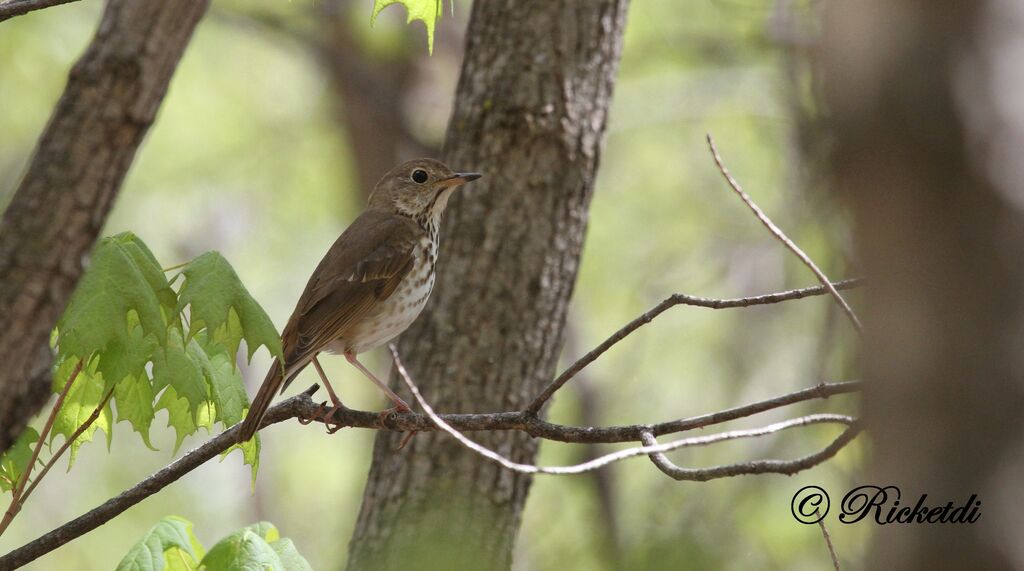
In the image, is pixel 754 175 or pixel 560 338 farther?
pixel 754 175

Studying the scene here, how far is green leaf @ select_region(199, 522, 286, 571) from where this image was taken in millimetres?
3465

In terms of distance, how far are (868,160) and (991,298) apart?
0.24 metres

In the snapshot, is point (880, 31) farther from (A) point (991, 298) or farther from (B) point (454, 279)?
(B) point (454, 279)

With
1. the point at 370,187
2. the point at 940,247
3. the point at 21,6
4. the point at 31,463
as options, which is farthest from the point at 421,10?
the point at 370,187

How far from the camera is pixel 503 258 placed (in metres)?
5.46

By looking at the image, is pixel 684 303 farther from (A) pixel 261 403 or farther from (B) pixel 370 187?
(B) pixel 370 187

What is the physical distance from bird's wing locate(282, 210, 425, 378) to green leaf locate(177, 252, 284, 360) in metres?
1.52

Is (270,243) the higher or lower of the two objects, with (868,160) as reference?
higher

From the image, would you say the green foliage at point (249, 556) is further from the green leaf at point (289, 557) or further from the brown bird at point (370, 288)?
the brown bird at point (370, 288)

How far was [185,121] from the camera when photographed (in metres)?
14.3

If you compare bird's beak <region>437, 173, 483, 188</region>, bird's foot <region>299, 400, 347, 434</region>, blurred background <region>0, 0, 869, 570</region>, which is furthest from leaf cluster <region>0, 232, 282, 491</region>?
blurred background <region>0, 0, 869, 570</region>

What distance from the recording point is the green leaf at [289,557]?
3.62m

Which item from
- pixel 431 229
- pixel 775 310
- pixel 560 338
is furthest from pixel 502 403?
pixel 775 310

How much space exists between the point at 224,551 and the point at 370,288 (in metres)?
2.12
